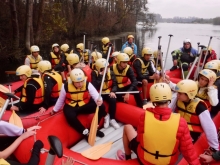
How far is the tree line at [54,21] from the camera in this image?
11242mm

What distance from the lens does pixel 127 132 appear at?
107 inches

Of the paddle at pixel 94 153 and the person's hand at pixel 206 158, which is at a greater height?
the person's hand at pixel 206 158

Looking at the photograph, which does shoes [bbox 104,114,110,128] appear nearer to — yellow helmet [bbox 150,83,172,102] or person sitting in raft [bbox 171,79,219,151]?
person sitting in raft [bbox 171,79,219,151]

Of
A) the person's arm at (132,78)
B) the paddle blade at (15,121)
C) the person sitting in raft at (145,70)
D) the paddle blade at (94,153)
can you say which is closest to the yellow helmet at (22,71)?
the paddle blade at (15,121)

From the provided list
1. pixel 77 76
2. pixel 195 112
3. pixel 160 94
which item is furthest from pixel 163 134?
pixel 77 76

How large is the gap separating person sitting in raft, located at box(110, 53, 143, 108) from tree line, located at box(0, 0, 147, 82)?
7671mm

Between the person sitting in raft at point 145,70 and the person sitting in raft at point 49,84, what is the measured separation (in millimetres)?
1787

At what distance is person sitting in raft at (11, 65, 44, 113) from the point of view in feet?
12.6

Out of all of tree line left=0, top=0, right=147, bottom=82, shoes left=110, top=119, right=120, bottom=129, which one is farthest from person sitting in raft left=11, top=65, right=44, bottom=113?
tree line left=0, top=0, right=147, bottom=82

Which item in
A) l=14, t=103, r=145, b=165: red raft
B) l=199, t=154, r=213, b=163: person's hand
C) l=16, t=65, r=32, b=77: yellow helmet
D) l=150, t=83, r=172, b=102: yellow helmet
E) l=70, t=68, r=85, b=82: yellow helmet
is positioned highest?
Answer: l=150, t=83, r=172, b=102: yellow helmet

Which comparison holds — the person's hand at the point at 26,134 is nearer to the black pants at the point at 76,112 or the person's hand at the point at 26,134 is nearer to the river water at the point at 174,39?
the black pants at the point at 76,112

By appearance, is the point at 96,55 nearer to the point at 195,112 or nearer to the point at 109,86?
the point at 109,86

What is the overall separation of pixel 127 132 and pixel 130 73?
6.36 feet

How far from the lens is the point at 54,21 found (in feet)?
49.2
